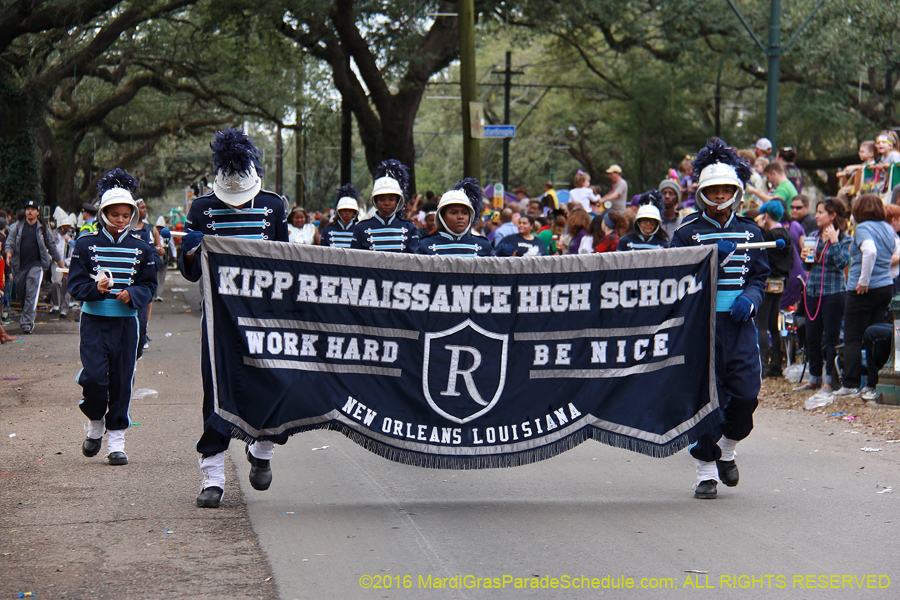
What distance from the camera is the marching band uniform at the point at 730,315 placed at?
681 cm

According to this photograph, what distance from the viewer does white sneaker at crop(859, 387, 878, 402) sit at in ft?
35.3

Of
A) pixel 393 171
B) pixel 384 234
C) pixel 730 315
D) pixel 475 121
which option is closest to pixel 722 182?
pixel 730 315

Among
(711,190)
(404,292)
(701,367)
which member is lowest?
(701,367)

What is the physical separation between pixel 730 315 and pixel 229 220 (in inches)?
130

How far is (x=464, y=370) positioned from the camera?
6566 millimetres

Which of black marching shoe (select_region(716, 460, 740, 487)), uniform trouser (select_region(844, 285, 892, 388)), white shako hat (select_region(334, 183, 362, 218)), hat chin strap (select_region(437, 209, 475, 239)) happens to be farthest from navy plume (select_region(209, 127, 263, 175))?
white shako hat (select_region(334, 183, 362, 218))

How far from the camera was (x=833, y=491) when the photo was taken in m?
7.11

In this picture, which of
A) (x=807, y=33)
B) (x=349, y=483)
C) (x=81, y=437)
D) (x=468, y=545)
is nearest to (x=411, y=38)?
(x=807, y=33)

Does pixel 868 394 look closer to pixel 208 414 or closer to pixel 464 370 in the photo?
pixel 464 370

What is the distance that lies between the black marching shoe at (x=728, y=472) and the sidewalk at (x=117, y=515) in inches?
121

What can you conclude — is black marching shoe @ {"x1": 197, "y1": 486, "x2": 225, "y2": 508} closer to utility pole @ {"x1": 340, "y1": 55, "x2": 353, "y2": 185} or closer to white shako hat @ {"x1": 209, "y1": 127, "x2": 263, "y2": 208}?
white shako hat @ {"x1": 209, "y1": 127, "x2": 263, "y2": 208}

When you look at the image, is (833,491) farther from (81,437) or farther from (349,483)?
(81,437)

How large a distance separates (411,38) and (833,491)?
1953 centimetres

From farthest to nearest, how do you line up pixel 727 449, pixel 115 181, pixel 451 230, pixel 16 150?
pixel 16 150 → pixel 451 230 → pixel 115 181 → pixel 727 449
